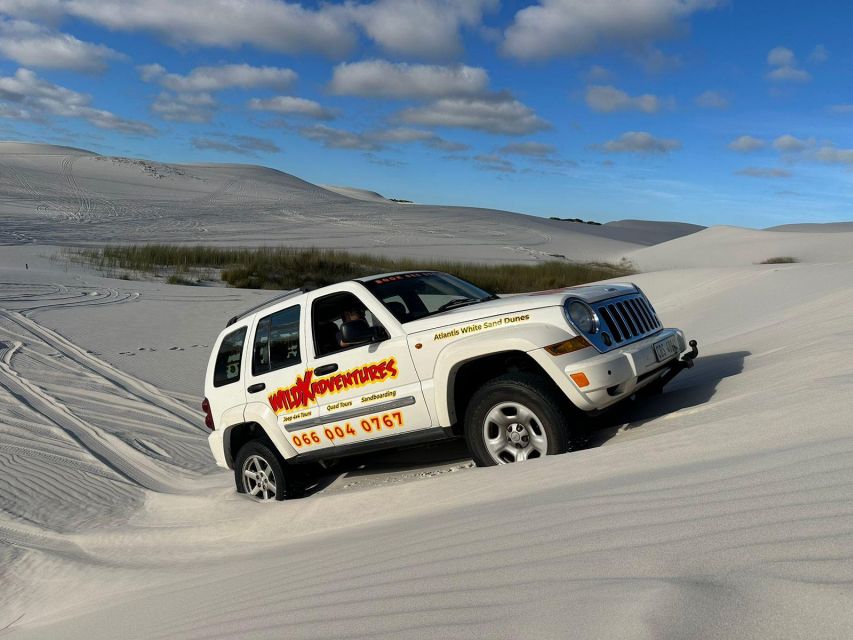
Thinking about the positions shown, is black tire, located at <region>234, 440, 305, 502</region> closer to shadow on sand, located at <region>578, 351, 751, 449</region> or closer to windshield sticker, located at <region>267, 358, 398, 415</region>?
windshield sticker, located at <region>267, 358, 398, 415</region>

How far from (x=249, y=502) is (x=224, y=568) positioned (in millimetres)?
2091

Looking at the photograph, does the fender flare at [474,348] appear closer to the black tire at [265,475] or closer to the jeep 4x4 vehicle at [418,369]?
the jeep 4x4 vehicle at [418,369]

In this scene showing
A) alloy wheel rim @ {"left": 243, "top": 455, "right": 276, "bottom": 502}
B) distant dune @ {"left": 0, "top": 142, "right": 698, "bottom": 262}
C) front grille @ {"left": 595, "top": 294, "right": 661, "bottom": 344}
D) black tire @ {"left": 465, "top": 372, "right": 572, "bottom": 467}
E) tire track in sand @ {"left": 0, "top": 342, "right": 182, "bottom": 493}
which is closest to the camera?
black tire @ {"left": 465, "top": 372, "right": 572, "bottom": 467}

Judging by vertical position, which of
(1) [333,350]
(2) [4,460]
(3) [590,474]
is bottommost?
(2) [4,460]

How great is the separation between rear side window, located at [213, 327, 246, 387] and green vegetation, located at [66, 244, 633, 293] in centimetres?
1898

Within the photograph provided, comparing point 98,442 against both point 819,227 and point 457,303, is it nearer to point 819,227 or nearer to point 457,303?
point 457,303

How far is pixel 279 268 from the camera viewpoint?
29.0 m

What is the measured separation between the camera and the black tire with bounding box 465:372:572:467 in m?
5.21

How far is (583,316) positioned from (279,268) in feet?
80.1

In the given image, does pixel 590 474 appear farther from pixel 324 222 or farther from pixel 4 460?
pixel 324 222

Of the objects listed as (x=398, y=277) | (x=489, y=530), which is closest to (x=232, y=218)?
(x=398, y=277)

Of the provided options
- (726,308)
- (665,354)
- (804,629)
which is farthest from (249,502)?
(726,308)

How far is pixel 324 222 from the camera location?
54.0m

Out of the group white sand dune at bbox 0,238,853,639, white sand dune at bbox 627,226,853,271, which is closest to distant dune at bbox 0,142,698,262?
white sand dune at bbox 627,226,853,271
